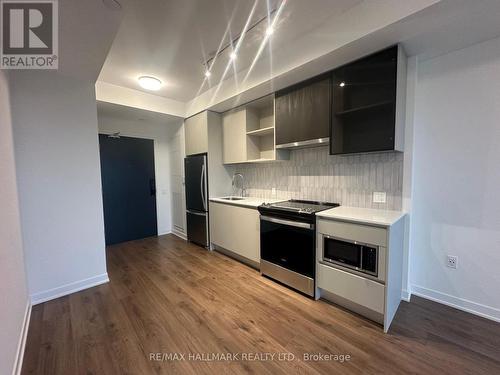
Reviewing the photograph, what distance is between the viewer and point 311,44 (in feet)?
6.65

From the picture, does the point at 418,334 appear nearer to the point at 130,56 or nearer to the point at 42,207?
the point at 42,207

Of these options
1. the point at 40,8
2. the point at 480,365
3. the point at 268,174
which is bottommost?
the point at 480,365

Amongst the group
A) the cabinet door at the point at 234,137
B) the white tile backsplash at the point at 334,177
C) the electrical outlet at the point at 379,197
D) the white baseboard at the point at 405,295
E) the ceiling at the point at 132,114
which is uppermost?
the ceiling at the point at 132,114

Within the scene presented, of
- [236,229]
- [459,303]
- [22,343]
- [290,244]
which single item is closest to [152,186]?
[236,229]

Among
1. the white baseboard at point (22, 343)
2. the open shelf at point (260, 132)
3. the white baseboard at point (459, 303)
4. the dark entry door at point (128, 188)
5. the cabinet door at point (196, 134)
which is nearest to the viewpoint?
the white baseboard at point (22, 343)

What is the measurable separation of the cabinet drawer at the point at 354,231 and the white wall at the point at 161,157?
11.1ft

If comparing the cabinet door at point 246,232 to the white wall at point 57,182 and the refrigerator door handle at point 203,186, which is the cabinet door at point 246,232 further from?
the white wall at point 57,182

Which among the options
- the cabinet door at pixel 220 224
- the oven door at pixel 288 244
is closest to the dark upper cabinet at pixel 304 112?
the oven door at pixel 288 244

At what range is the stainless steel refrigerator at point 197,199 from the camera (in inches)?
141

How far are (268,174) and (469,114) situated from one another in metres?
2.26

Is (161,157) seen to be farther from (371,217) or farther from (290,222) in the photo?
(371,217)

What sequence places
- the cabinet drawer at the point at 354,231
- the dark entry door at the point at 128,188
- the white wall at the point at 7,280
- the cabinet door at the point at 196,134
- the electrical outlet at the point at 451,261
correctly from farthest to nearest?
the dark entry door at the point at 128,188 < the cabinet door at the point at 196,134 < the electrical outlet at the point at 451,261 < the cabinet drawer at the point at 354,231 < the white wall at the point at 7,280

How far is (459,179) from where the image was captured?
1.94 metres

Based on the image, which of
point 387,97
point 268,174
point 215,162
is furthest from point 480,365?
point 215,162
